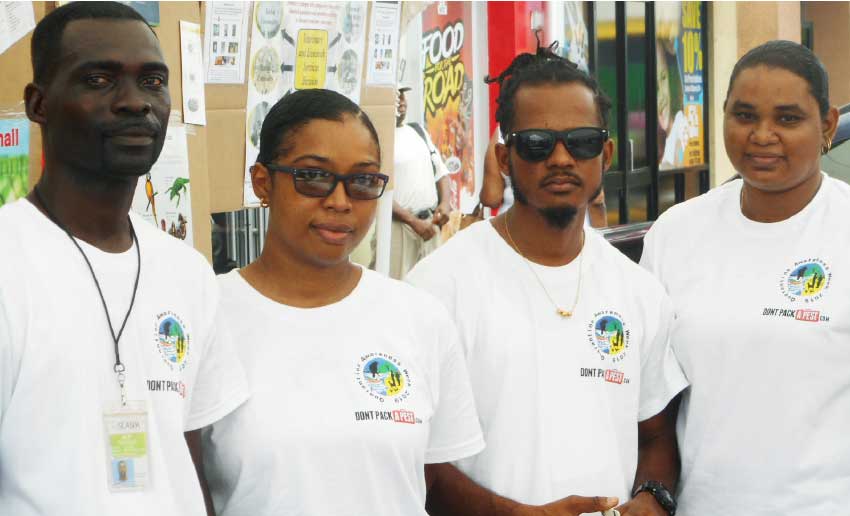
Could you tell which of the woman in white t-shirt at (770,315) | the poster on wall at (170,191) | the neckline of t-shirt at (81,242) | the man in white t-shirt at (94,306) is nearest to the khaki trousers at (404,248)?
the poster on wall at (170,191)

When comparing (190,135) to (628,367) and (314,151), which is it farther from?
(628,367)

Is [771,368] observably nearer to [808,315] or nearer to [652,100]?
[808,315]

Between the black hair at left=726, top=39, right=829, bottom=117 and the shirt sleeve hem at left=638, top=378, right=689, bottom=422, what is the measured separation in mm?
775

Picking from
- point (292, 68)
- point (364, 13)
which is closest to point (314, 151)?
point (292, 68)

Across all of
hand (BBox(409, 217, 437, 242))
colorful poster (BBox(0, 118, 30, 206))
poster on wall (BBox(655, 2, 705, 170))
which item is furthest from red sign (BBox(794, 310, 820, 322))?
poster on wall (BBox(655, 2, 705, 170))

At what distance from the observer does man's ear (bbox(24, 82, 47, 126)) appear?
2082mm

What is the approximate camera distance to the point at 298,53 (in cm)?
435

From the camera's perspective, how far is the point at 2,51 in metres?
2.91

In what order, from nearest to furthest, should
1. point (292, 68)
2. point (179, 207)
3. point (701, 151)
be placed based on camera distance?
point (179, 207) < point (292, 68) < point (701, 151)

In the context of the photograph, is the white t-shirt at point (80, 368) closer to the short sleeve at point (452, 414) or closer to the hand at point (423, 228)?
the short sleeve at point (452, 414)

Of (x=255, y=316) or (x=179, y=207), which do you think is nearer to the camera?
(x=255, y=316)

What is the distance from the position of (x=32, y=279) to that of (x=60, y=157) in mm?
237

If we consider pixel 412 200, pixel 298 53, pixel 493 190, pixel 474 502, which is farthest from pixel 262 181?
pixel 412 200

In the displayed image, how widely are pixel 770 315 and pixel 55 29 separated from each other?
1.76m
